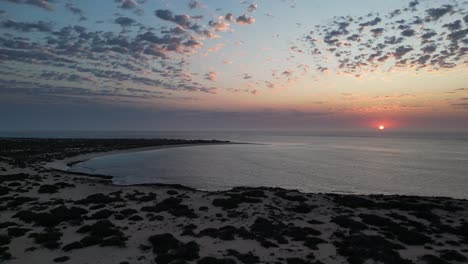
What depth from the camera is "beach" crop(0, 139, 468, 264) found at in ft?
53.9

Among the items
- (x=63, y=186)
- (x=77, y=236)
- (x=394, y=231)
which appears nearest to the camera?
(x=77, y=236)

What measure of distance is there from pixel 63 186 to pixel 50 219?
15241 millimetres

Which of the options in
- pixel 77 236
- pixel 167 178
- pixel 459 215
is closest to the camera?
pixel 77 236

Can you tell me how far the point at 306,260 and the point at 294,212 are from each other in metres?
10.1

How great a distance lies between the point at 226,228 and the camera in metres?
21.0

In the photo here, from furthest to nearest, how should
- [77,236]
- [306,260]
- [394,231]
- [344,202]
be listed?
[344,202] < [394,231] < [77,236] < [306,260]

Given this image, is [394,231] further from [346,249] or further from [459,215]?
[459,215]

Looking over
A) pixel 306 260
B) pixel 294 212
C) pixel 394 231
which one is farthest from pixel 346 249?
pixel 294 212

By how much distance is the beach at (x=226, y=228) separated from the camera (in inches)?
647

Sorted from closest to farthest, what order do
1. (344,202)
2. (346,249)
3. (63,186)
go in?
(346,249), (344,202), (63,186)

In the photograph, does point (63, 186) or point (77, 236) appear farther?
point (63, 186)

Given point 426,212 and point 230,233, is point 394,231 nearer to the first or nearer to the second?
point 426,212

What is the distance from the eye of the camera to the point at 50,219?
21469 mm

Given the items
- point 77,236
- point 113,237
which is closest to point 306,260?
point 113,237
